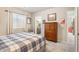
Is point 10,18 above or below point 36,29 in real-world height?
above

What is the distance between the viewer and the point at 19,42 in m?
1.21

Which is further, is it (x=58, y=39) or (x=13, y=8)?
(x=58, y=39)

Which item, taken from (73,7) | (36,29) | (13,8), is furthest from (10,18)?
(73,7)

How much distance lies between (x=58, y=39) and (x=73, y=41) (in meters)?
0.23

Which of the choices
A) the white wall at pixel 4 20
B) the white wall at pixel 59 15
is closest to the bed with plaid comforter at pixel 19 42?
the white wall at pixel 4 20

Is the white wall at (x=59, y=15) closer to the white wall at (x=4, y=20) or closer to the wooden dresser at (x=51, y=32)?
the wooden dresser at (x=51, y=32)

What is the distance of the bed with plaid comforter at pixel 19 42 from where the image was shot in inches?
41.9

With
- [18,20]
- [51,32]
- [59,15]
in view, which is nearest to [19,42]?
[18,20]

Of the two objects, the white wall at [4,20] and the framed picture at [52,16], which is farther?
the framed picture at [52,16]

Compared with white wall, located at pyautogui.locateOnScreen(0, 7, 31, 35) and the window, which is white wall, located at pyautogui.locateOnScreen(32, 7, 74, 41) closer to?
the window

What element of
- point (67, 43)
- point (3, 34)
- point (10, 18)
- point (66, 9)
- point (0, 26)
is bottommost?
point (67, 43)

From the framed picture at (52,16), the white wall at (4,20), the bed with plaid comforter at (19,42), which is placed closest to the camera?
the bed with plaid comforter at (19,42)
